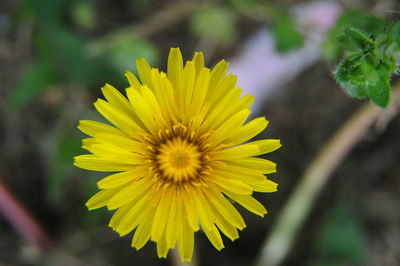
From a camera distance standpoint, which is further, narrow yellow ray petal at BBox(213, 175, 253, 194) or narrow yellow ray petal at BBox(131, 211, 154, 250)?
narrow yellow ray petal at BBox(131, 211, 154, 250)

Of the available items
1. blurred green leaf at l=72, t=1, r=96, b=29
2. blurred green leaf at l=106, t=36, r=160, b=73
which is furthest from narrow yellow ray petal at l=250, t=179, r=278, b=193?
blurred green leaf at l=72, t=1, r=96, b=29

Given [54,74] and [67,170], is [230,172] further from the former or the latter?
[54,74]

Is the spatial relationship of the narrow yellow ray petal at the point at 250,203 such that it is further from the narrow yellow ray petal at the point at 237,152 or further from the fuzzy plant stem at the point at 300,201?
the fuzzy plant stem at the point at 300,201

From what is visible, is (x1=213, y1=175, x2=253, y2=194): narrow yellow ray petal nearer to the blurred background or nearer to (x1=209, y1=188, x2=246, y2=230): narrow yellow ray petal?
(x1=209, y1=188, x2=246, y2=230): narrow yellow ray petal

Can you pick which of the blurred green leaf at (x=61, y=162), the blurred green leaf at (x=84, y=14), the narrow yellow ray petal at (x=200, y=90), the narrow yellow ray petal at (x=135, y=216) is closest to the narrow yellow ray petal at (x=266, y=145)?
the narrow yellow ray petal at (x=200, y=90)

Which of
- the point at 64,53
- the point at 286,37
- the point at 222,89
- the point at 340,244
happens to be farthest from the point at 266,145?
the point at 64,53

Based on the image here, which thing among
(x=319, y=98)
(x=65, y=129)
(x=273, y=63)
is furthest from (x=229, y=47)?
(x=65, y=129)

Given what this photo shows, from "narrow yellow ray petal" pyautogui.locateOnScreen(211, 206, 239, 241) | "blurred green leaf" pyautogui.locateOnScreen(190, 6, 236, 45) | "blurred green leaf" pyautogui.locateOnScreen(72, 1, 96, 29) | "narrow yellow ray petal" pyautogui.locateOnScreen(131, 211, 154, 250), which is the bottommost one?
"narrow yellow ray petal" pyautogui.locateOnScreen(211, 206, 239, 241)
